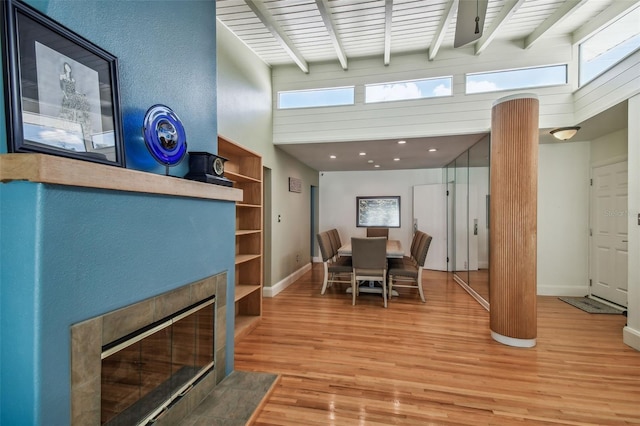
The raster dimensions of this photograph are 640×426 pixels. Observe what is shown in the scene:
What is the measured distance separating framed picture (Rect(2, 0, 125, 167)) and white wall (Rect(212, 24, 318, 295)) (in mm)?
1794

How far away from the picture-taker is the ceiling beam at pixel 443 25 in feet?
9.70

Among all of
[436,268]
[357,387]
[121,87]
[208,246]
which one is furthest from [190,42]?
[436,268]

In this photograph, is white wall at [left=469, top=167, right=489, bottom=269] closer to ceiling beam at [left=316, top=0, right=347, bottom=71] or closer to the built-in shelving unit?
ceiling beam at [left=316, top=0, right=347, bottom=71]

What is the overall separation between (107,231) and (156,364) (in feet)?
2.70

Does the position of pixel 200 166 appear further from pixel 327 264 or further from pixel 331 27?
pixel 327 264

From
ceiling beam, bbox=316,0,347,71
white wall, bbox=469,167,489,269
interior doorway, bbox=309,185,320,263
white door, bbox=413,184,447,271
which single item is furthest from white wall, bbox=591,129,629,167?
interior doorway, bbox=309,185,320,263

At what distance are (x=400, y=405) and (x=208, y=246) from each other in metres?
1.72

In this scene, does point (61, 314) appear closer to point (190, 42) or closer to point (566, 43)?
point (190, 42)

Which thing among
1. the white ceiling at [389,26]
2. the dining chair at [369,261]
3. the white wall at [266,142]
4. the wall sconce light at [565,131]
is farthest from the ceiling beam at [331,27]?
the wall sconce light at [565,131]

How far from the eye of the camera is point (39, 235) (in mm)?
1010

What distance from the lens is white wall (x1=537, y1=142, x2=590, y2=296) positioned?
4.49 m

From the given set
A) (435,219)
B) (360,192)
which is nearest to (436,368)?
(435,219)

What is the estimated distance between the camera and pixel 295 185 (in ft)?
18.7

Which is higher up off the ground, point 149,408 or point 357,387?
point 149,408
